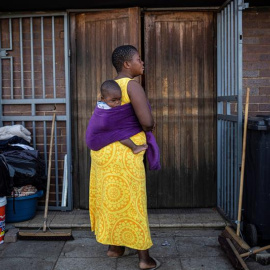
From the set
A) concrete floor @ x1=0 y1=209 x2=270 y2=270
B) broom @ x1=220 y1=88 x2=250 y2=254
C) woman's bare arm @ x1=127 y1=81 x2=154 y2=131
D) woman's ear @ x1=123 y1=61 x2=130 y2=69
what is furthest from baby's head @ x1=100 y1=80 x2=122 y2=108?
concrete floor @ x1=0 y1=209 x2=270 y2=270

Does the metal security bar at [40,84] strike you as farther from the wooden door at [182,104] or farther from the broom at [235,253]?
the broom at [235,253]

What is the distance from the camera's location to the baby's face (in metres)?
3.42

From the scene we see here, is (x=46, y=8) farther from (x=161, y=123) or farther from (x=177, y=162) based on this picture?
(x=177, y=162)

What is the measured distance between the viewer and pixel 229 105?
4.77 metres

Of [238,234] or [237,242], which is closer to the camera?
[237,242]

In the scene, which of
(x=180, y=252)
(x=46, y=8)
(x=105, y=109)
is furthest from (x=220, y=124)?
(x=46, y=8)

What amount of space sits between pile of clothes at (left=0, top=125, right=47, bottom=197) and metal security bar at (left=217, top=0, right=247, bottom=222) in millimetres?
2170

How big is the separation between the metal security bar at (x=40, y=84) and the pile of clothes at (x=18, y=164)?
280 millimetres

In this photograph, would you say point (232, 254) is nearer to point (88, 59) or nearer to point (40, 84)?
point (88, 59)

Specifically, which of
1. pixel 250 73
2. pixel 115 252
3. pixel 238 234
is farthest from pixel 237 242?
pixel 250 73

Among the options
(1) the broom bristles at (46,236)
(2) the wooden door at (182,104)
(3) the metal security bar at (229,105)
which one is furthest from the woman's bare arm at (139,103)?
(2) the wooden door at (182,104)

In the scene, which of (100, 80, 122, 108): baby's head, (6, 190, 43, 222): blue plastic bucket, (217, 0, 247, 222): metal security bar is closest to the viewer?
(100, 80, 122, 108): baby's head

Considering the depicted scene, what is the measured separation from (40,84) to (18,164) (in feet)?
3.83

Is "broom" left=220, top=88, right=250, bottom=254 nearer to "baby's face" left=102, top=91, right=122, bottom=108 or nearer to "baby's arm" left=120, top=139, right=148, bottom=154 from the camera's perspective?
"baby's arm" left=120, top=139, right=148, bottom=154
